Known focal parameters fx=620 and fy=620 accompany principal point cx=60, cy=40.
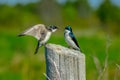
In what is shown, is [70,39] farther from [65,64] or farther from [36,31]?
[65,64]

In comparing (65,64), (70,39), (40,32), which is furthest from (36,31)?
(70,39)

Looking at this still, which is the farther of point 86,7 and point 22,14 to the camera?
point 86,7

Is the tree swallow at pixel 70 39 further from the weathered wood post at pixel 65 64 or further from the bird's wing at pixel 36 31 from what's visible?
the weathered wood post at pixel 65 64

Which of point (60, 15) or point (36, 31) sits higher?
point (60, 15)

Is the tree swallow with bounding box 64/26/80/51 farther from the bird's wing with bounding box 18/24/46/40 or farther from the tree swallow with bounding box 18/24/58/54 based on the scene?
the bird's wing with bounding box 18/24/46/40

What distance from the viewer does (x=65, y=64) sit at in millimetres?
3045

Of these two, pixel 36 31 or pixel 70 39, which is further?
pixel 70 39

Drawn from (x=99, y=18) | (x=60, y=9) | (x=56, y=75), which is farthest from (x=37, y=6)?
(x=56, y=75)

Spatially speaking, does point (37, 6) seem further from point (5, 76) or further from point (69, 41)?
point (69, 41)

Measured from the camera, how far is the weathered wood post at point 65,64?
3047mm

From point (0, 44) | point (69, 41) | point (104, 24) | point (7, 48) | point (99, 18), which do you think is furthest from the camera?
point (99, 18)

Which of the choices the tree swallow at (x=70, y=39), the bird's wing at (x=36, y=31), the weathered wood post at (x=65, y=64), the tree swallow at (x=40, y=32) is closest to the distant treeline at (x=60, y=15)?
the tree swallow at (x=70, y=39)

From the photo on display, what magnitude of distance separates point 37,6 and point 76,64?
33.5 metres

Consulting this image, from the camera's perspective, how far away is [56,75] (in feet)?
10.1
